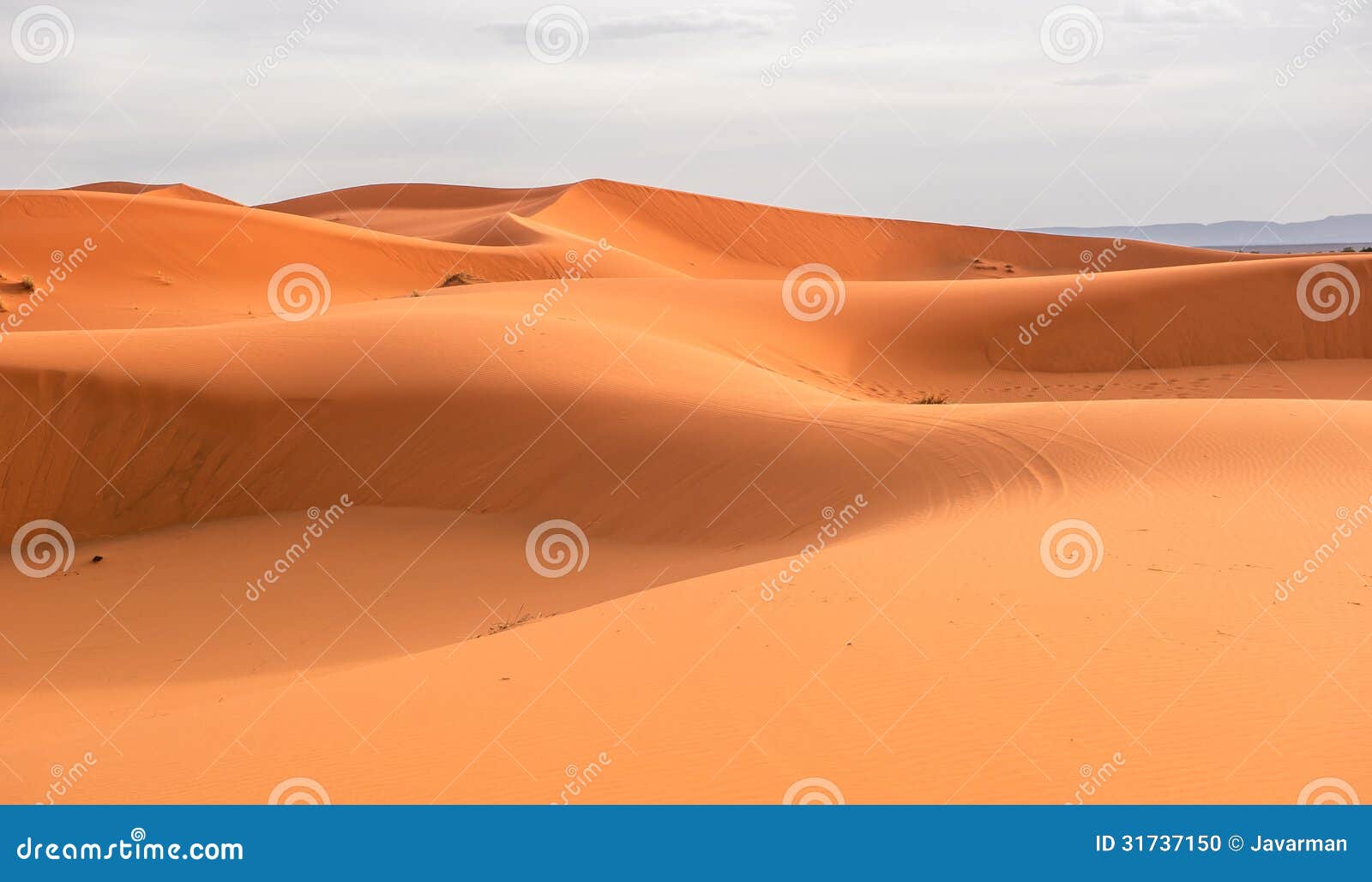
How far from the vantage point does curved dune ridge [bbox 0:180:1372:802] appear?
19.5ft

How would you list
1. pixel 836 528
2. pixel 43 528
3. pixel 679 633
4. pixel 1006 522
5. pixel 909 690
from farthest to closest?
pixel 43 528, pixel 836 528, pixel 1006 522, pixel 679 633, pixel 909 690

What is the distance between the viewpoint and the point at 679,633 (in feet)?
25.1

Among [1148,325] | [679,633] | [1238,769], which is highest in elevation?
[1148,325]

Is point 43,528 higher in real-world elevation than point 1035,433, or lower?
lower

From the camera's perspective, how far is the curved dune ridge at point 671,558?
A: 593 cm

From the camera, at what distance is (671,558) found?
11.8 m

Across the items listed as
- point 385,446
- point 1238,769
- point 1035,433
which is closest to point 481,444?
point 385,446

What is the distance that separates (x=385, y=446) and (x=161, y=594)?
3.55 meters

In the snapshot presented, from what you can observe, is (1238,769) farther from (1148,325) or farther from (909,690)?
(1148,325)

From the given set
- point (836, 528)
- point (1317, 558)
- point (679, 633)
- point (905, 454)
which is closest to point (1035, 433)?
point (905, 454)

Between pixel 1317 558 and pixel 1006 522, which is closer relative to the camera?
pixel 1317 558

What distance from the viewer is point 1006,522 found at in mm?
10055

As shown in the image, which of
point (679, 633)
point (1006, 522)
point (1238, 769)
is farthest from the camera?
point (1006, 522)

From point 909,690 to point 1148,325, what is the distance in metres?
24.0
